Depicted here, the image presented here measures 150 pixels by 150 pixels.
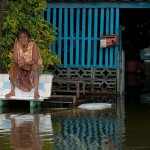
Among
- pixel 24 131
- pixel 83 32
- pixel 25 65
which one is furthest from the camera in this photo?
pixel 83 32

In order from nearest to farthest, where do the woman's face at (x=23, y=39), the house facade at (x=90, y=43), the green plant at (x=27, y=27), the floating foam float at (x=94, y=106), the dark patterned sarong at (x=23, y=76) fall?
1. the woman's face at (x=23, y=39)
2. the dark patterned sarong at (x=23, y=76)
3. the floating foam float at (x=94, y=106)
4. the green plant at (x=27, y=27)
5. the house facade at (x=90, y=43)

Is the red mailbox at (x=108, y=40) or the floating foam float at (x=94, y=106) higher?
the red mailbox at (x=108, y=40)

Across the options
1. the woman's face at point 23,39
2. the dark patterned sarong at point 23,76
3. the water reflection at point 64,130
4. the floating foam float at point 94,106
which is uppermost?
the woman's face at point 23,39

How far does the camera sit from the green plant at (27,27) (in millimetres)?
14344

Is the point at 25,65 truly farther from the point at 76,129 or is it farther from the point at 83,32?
the point at 83,32

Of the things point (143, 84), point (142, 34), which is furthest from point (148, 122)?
point (142, 34)

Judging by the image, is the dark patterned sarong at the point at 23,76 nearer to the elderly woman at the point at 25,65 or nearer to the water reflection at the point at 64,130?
the elderly woman at the point at 25,65

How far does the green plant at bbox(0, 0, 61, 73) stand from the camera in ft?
47.1

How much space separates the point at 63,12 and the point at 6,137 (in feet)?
24.3

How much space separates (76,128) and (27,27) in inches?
195

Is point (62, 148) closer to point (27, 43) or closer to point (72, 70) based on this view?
point (27, 43)

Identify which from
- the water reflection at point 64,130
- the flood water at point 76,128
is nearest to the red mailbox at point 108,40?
the flood water at point 76,128

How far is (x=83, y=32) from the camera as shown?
1609 cm

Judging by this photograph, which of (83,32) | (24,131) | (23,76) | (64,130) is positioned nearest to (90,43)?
(83,32)
